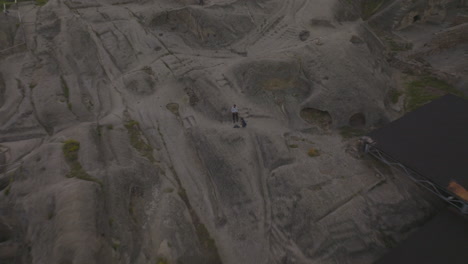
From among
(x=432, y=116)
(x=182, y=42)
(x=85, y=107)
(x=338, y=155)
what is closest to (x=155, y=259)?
(x=338, y=155)

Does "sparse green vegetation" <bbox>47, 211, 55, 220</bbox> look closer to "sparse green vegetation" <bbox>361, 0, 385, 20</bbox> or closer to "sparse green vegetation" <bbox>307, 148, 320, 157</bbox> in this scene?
"sparse green vegetation" <bbox>307, 148, 320, 157</bbox>

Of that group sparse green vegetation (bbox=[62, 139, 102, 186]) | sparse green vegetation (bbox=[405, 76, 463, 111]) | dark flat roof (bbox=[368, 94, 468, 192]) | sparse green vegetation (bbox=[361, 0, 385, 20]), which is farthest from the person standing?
sparse green vegetation (bbox=[361, 0, 385, 20])

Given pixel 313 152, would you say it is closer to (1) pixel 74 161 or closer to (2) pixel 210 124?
(2) pixel 210 124

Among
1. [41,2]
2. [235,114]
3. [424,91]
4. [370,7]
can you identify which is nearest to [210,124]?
[235,114]

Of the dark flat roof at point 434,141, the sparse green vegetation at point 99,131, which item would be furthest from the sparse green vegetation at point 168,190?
the dark flat roof at point 434,141

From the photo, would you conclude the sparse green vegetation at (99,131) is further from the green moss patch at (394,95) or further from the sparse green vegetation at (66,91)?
the green moss patch at (394,95)

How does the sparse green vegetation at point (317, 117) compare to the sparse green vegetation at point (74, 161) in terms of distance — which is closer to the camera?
the sparse green vegetation at point (74, 161)
